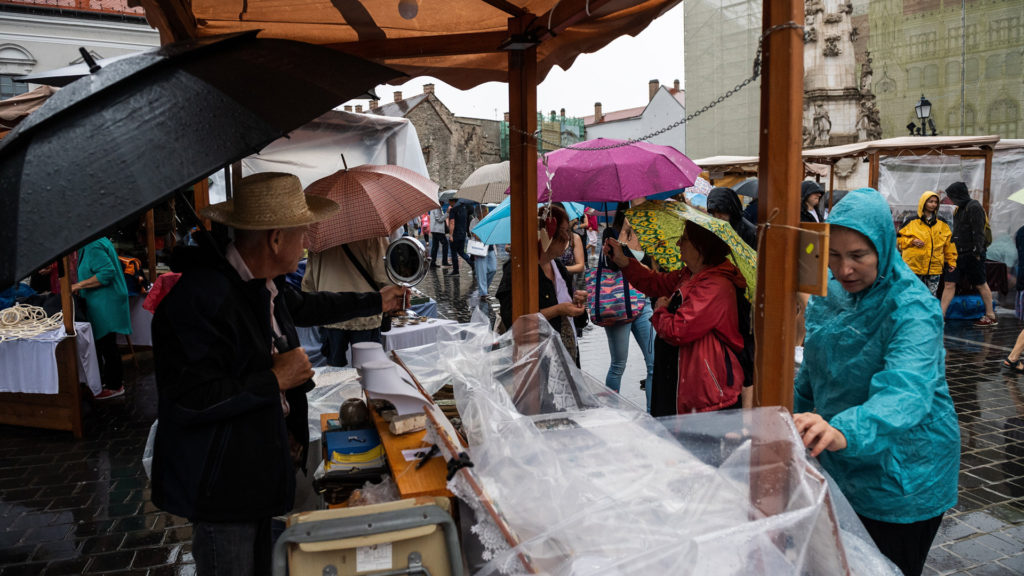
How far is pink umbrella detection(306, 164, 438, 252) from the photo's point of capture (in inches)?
199

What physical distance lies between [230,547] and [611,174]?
3.07m

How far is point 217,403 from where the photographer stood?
2049mm

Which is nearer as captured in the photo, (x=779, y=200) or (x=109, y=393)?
(x=779, y=200)

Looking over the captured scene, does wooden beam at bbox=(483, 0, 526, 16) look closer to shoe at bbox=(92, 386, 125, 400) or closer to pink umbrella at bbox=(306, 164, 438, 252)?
pink umbrella at bbox=(306, 164, 438, 252)

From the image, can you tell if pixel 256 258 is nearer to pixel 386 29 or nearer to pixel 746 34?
pixel 386 29

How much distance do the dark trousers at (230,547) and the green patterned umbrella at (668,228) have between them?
2237mm

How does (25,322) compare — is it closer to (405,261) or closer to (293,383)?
(405,261)

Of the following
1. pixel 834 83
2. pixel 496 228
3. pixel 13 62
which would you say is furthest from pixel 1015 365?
pixel 13 62

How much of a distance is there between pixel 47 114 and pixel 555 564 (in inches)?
65.9

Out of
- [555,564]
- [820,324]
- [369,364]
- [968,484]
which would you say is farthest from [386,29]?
[968,484]

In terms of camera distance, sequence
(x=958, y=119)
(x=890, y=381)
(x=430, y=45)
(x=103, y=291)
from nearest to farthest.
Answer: (x=890, y=381)
(x=430, y=45)
(x=103, y=291)
(x=958, y=119)

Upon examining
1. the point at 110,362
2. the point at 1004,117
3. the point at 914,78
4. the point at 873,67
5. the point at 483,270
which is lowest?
the point at 110,362

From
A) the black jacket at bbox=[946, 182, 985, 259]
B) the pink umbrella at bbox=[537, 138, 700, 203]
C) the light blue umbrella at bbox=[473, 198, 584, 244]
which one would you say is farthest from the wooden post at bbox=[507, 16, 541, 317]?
the black jacket at bbox=[946, 182, 985, 259]

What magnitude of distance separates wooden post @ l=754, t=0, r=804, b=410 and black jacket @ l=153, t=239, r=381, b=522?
58.7 inches
